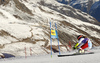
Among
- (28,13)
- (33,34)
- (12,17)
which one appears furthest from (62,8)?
(33,34)

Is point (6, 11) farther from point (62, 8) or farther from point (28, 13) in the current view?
point (62, 8)

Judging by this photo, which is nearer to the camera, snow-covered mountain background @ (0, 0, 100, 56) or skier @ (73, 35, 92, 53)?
skier @ (73, 35, 92, 53)

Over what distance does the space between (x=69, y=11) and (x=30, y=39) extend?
112m

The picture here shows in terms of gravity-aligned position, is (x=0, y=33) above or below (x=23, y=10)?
below

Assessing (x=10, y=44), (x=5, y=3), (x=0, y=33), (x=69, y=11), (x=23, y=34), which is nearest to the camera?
(x=10, y=44)

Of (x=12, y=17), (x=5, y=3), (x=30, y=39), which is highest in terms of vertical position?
(x=5, y=3)

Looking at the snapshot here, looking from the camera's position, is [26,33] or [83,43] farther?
[26,33]

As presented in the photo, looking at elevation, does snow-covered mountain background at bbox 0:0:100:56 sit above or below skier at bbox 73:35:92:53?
below

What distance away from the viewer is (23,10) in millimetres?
79750

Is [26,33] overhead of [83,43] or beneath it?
beneath

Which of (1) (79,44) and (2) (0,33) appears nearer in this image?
(1) (79,44)

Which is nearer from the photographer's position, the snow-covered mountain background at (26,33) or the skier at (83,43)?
the skier at (83,43)

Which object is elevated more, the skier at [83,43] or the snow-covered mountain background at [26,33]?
the skier at [83,43]

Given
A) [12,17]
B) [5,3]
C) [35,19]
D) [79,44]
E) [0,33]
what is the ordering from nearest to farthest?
[79,44]
[0,33]
[12,17]
[35,19]
[5,3]
